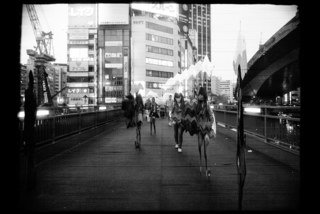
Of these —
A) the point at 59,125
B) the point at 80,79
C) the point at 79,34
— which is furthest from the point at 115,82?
the point at 59,125

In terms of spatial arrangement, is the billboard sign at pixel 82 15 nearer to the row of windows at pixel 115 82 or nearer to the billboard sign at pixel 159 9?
the billboard sign at pixel 159 9

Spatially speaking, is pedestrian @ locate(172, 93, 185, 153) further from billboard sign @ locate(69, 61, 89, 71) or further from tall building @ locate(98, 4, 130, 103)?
billboard sign @ locate(69, 61, 89, 71)

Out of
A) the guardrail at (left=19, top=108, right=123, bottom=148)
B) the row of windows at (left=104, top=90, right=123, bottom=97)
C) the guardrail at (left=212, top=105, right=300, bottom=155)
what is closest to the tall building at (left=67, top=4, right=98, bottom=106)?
the row of windows at (left=104, top=90, right=123, bottom=97)

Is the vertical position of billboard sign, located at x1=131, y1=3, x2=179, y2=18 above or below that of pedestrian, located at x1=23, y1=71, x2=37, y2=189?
above

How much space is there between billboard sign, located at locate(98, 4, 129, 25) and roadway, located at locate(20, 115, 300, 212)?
3218 inches

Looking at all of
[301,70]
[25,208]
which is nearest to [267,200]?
[301,70]

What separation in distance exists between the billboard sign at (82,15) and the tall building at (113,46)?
2.08 meters

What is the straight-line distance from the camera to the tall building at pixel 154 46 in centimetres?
9300

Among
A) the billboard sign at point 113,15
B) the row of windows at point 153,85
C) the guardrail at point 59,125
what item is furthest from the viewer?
the row of windows at point 153,85

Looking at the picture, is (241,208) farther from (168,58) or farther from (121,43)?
(168,58)

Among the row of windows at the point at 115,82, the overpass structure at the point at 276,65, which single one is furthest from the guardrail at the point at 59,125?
the row of windows at the point at 115,82

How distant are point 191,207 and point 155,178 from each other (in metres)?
1.86

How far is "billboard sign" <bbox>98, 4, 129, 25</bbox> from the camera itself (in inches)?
3435

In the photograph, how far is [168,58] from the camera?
101 meters
